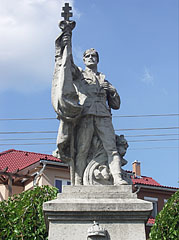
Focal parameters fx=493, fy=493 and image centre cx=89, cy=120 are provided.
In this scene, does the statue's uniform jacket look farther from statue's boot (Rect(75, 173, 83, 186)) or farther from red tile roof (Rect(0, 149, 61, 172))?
red tile roof (Rect(0, 149, 61, 172))

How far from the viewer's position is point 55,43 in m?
8.95

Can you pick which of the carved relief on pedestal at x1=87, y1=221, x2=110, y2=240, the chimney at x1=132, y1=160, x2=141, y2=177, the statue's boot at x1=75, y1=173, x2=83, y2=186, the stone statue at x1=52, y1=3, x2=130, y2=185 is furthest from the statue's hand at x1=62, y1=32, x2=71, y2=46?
the chimney at x1=132, y1=160, x2=141, y2=177

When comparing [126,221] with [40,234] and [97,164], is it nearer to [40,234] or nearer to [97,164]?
[97,164]

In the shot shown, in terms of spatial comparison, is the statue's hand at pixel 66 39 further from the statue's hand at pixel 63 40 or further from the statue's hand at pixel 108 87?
the statue's hand at pixel 108 87

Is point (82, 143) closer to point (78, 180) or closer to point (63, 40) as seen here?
point (78, 180)

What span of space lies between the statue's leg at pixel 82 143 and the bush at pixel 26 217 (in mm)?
3169

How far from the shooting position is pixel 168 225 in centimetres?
1109

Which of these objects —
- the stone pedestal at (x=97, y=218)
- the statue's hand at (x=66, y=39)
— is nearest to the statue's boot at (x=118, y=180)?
the stone pedestal at (x=97, y=218)

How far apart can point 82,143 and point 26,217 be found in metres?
3.66

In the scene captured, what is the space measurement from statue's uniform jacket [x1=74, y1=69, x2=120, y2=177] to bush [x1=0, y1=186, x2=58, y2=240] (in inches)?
130

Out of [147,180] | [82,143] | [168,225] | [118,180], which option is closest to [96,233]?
[118,180]

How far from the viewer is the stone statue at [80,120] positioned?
27.9ft

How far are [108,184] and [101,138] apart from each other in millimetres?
844

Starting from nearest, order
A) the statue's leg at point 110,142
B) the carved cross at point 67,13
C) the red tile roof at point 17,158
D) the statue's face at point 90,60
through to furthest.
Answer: the statue's leg at point 110,142
the carved cross at point 67,13
the statue's face at point 90,60
the red tile roof at point 17,158
